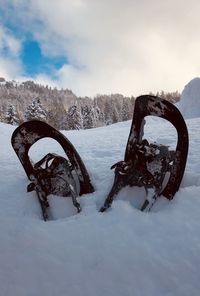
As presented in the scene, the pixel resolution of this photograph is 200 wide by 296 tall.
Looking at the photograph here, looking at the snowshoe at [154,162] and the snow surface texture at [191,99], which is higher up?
the snow surface texture at [191,99]

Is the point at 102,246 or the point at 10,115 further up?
the point at 10,115

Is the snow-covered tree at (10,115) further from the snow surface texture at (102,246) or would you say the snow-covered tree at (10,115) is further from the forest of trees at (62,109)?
the snow surface texture at (102,246)

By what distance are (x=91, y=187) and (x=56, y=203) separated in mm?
562

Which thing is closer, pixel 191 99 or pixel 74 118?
pixel 191 99

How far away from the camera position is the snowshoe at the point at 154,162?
12.5 feet

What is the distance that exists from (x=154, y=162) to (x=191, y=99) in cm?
1996

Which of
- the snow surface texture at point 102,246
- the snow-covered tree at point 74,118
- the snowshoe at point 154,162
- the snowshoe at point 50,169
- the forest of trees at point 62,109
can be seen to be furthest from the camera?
the snow-covered tree at point 74,118

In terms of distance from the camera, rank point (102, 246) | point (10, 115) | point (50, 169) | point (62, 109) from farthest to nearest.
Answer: point (62, 109) < point (10, 115) < point (50, 169) < point (102, 246)

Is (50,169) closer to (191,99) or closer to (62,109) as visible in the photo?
(191,99)

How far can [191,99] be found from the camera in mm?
22375

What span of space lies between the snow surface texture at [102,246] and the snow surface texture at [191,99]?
18.8 metres

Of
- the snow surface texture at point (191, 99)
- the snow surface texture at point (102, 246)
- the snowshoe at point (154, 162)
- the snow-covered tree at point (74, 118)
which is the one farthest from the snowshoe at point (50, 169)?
the snow-covered tree at point (74, 118)

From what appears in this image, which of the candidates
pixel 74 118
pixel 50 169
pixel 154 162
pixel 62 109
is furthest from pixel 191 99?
pixel 62 109

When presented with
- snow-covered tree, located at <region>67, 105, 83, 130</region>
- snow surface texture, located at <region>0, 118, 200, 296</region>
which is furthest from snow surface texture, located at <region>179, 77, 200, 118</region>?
snow-covered tree, located at <region>67, 105, 83, 130</region>
